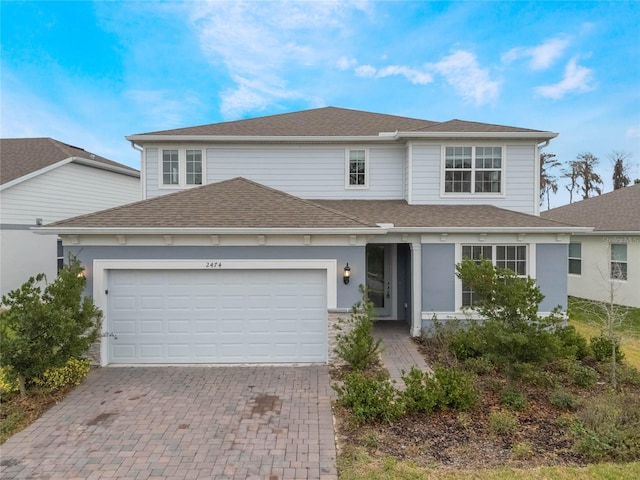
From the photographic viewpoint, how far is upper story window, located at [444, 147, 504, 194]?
35.7 ft

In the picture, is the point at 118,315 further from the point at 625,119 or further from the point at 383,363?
the point at 625,119

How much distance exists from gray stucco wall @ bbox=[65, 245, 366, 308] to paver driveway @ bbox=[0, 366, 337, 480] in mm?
1991

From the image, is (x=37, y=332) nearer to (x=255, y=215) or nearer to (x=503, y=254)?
(x=255, y=215)

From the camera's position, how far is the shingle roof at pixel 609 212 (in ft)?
44.8

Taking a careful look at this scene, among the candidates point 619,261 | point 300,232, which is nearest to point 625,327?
point 619,261

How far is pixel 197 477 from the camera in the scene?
3973 mm

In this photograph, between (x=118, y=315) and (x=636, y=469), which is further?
(x=118, y=315)

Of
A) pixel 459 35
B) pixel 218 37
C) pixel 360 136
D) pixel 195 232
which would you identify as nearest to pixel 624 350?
pixel 360 136

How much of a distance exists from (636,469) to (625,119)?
18728 millimetres

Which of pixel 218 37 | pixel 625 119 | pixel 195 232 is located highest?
pixel 218 37

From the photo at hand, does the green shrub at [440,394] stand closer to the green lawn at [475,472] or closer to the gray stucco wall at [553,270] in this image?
the green lawn at [475,472]

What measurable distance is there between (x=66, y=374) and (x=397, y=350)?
275 inches

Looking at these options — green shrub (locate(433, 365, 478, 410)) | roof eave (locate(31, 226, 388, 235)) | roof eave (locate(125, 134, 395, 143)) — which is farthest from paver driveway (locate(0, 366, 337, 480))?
roof eave (locate(125, 134, 395, 143))

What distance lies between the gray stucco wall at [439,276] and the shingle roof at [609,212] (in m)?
7.78
